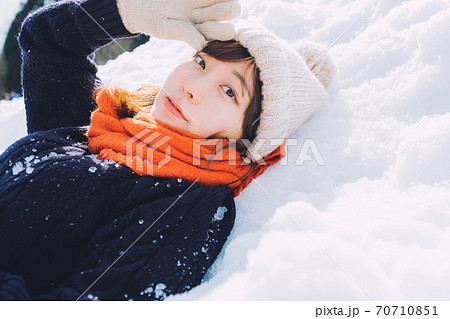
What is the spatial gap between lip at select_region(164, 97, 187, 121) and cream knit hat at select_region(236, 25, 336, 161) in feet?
1.01

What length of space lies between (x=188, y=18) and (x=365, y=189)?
850 mm

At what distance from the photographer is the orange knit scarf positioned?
1.13 m

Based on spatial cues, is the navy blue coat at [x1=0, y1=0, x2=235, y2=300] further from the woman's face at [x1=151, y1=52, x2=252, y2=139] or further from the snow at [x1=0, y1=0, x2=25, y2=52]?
the snow at [x1=0, y1=0, x2=25, y2=52]

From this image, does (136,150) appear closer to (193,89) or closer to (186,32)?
(193,89)

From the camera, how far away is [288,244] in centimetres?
97

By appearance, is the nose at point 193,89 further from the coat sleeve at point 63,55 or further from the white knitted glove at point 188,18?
the coat sleeve at point 63,55

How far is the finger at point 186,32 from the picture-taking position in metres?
1.11

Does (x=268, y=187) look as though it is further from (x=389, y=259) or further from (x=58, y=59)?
(x=58, y=59)

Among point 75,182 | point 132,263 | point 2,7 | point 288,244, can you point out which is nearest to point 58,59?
point 75,182
